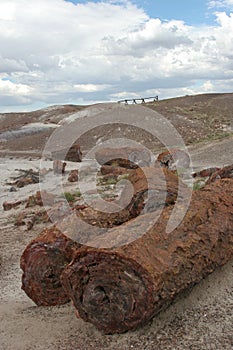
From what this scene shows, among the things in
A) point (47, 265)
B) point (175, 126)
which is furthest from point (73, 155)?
point (47, 265)

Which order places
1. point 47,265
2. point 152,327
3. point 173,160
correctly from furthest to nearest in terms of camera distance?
point 173,160 < point 47,265 < point 152,327

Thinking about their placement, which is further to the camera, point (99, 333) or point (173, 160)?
point (173, 160)

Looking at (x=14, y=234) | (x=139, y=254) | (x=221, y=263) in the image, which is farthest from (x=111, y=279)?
(x=14, y=234)

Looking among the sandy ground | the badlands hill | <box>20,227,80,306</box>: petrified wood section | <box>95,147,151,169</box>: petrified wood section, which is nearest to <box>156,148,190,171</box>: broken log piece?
<box>95,147,151,169</box>: petrified wood section

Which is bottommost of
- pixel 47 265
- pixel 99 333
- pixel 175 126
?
pixel 175 126

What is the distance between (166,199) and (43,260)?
139 cm

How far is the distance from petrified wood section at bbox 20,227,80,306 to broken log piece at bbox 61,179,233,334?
641mm

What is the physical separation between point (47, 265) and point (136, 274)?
1.28 meters

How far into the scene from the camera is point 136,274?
135 inches

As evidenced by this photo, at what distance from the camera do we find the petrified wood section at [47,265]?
437cm

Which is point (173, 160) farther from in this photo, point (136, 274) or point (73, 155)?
point (136, 274)

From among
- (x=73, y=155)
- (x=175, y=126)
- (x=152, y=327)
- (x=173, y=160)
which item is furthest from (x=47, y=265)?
(x=175, y=126)

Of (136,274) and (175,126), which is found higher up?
(136,274)

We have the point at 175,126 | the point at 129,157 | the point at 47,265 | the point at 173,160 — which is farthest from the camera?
the point at 175,126
